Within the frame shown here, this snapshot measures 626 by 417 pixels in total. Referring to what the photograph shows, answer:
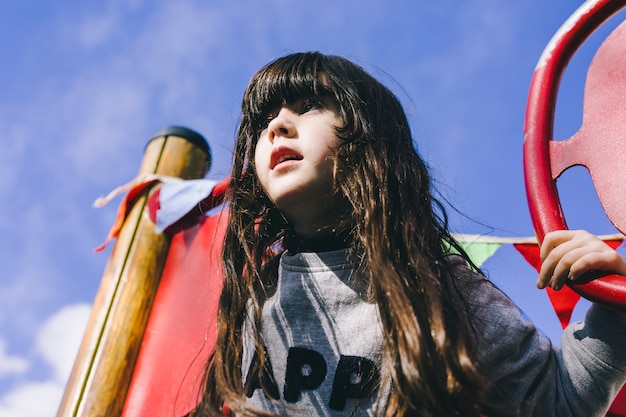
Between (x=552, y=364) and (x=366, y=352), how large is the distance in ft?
0.86

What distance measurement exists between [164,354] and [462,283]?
134 centimetres

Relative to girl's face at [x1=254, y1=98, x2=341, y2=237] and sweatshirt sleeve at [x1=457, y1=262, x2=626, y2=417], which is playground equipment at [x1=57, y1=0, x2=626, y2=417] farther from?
girl's face at [x1=254, y1=98, x2=341, y2=237]

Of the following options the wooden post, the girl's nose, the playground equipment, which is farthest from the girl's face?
the wooden post

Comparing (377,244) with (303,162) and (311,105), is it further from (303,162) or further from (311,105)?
(311,105)

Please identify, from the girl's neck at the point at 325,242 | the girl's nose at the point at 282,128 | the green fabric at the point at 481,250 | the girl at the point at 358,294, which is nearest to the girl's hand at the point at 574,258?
the girl at the point at 358,294

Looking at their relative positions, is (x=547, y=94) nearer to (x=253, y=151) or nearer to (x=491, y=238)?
(x=253, y=151)

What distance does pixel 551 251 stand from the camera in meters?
0.85

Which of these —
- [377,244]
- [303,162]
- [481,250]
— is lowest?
[377,244]

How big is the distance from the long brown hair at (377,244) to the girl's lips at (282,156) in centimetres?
7

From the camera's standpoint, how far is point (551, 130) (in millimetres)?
1032

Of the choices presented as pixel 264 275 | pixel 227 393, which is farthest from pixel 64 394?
pixel 227 393

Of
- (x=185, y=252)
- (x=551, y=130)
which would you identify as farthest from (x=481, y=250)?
(x=551, y=130)

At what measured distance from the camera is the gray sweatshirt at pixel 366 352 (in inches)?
33.3

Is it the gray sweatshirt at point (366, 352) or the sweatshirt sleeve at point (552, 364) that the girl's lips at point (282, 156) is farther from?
the sweatshirt sleeve at point (552, 364)
